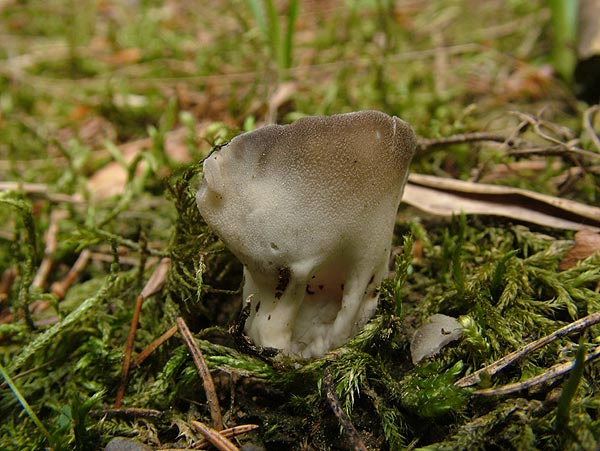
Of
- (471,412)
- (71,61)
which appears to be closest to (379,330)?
(471,412)

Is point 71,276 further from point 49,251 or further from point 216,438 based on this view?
point 216,438

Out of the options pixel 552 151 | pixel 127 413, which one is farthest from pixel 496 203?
pixel 127 413

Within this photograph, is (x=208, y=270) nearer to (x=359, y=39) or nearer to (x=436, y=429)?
(x=436, y=429)

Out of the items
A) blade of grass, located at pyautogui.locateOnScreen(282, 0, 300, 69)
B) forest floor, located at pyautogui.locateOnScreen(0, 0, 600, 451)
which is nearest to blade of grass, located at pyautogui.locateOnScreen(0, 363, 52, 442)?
forest floor, located at pyautogui.locateOnScreen(0, 0, 600, 451)

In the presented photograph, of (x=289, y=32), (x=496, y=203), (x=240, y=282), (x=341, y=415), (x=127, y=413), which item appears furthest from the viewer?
(x=289, y=32)

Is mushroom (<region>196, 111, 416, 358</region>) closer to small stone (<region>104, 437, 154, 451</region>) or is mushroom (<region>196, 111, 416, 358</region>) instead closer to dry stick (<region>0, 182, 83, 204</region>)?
Result: small stone (<region>104, 437, 154, 451</region>)
